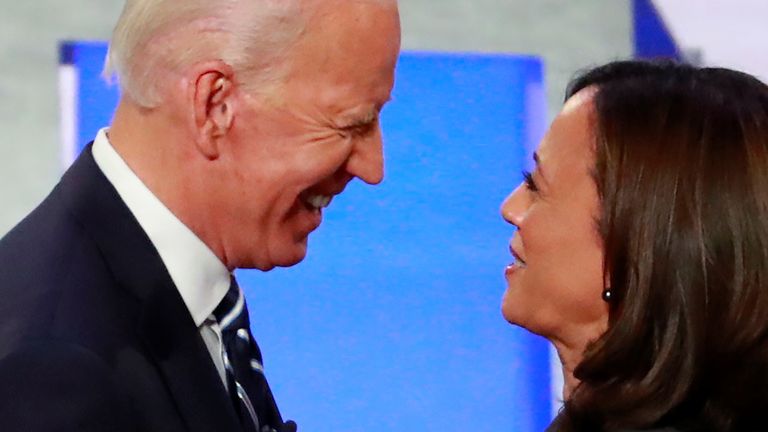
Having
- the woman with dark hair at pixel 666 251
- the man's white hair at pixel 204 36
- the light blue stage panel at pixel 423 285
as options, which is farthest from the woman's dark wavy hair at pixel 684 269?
the light blue stage panel at pixel 423 285

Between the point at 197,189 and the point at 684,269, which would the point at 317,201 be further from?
the point at 684,269

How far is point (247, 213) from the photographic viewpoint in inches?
45.9

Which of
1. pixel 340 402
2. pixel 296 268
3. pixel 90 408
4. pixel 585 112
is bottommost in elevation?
pixel 340 402

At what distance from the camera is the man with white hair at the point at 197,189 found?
1021 mm

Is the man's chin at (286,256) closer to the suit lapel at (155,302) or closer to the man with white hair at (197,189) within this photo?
the man with white hair at (197,189)

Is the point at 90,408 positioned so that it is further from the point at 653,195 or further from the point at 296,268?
the point at 296,268

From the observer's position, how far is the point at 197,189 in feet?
3.70

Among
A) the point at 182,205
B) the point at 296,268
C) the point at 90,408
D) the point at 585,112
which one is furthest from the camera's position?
the point at 296,268

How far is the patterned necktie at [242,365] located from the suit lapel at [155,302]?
8cm

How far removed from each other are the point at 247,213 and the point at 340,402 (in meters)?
1.42

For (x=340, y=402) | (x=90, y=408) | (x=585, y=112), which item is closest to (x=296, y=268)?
(x=340, y=402)

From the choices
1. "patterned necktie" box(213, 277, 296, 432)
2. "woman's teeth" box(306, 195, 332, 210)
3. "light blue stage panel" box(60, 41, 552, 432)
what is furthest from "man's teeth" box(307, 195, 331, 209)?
"light blue stage panel" box(60, 41, 552, 432)

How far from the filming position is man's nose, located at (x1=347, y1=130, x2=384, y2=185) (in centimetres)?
123

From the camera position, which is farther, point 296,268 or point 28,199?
point 296,268
